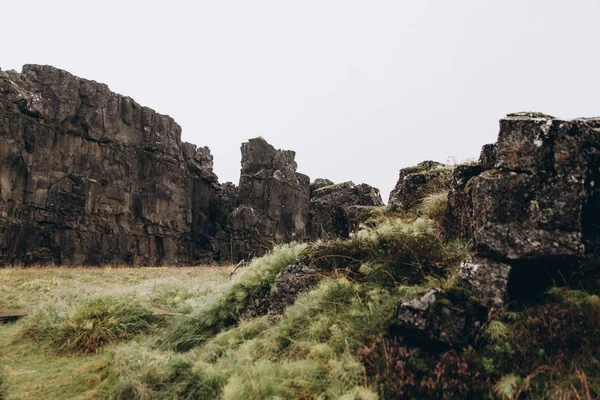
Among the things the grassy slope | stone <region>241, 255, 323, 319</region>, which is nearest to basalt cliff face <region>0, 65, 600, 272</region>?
the grassy slope

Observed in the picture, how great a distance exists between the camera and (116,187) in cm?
3844

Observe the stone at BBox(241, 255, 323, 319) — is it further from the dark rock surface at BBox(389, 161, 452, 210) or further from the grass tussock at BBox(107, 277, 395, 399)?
the dark rock surface at BBox(389, 161, 452, 210)

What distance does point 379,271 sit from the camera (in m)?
5.82

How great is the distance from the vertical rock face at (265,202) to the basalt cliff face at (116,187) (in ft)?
0.37

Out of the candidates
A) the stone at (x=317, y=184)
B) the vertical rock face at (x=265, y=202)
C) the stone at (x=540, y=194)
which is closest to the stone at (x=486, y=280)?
the stone at (x=540, y=194)

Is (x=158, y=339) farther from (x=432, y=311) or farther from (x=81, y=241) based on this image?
(x=81, y=241)

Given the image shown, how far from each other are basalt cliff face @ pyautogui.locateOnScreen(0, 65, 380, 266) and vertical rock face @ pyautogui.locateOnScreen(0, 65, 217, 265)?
0.09 meters

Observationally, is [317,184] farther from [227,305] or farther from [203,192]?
[227,305]

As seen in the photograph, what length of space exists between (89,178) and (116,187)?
2.68m

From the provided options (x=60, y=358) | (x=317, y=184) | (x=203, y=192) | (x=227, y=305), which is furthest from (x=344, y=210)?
(x=203, y=192)

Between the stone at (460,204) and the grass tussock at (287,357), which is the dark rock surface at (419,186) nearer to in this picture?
the stone at (460,204)

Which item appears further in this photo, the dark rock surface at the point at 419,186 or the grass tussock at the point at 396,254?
the dark rock surface at the point at 419,186

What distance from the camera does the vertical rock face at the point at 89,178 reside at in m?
31.3

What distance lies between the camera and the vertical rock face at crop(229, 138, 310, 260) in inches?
1780
